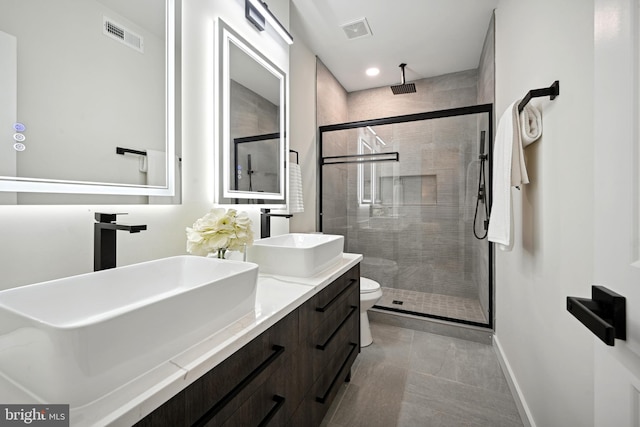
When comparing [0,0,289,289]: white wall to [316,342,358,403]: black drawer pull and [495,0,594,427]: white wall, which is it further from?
[495,0,594,427]: white wall

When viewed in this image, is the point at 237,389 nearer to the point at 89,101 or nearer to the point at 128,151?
the point at 128,151

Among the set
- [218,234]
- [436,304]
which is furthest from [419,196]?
[218,234]

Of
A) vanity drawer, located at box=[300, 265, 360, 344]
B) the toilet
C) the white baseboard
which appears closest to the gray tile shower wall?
the white baseboard

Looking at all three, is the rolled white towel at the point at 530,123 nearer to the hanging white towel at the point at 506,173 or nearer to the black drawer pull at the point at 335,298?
the hanging white towel at the point at 506,173

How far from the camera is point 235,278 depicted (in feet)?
2.51

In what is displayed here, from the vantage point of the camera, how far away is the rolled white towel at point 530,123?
4.06ft

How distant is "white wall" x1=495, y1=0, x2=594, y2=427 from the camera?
0.91 m

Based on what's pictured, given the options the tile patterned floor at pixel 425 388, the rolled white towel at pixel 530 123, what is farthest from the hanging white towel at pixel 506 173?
the tile patterned floor at pixel 425 388

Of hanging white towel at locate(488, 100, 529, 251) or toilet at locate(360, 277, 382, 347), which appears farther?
toilet at locate(360, 277, 382, 347)

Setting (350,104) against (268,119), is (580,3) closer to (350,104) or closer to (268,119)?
(268,119)

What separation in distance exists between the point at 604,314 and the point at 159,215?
1369 millimetres

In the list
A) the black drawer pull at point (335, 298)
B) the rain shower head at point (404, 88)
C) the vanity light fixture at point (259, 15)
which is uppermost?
the rain shower head at point (404, 88)

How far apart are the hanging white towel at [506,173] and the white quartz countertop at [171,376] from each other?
1.10 metres

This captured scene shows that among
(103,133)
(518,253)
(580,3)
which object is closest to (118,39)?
(103,133)
